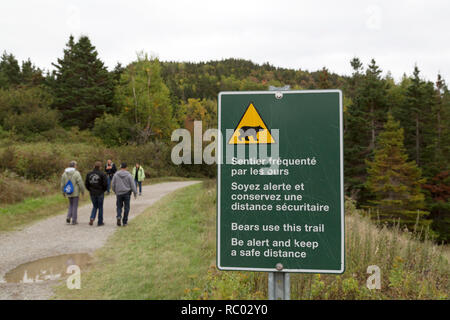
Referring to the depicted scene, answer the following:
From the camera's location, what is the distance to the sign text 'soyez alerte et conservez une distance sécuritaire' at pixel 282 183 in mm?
2457

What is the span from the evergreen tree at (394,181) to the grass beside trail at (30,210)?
24837mm

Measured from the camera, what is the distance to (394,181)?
33.5 metres

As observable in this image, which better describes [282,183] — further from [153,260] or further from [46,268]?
[46,268]

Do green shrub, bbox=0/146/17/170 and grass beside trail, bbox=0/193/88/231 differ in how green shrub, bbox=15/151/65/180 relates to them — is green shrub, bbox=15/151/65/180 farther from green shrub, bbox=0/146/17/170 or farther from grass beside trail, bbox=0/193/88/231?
grass beside trail, bbox=0/193/88/231

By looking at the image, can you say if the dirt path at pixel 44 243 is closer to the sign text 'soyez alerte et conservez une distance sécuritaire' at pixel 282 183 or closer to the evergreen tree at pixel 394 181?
the sign text 'soyez alerte et conservez une distance sécuritaire' at pixel 282 183

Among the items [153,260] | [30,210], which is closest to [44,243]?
[153,260]

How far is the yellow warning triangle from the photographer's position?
2.51m

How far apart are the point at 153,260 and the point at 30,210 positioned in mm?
8653

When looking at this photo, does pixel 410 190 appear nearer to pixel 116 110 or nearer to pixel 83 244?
pixel 83 244

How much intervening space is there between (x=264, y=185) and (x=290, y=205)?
0.73 feet

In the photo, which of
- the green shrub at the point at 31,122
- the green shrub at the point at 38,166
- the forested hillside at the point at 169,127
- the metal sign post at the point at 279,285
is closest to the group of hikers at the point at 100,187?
the metal sign post at the point at 279,285

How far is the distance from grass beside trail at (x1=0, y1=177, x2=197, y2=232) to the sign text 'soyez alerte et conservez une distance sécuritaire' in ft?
32.9

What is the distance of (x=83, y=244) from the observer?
842 cm
